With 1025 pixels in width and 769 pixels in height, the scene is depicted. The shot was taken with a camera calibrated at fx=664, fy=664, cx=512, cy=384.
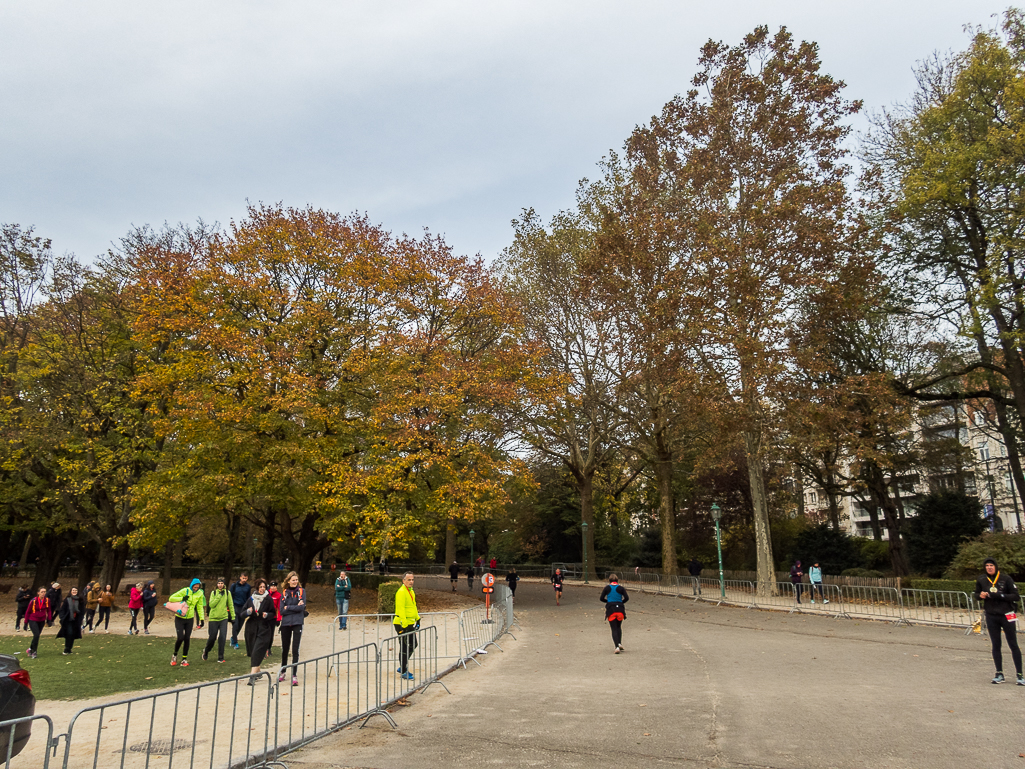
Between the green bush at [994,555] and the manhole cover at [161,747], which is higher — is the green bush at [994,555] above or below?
above

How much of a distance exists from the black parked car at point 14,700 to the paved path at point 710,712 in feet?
7.75

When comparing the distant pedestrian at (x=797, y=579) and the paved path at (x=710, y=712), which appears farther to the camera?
the distant pedestrian at (x=797, y=579)

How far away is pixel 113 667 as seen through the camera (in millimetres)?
12961

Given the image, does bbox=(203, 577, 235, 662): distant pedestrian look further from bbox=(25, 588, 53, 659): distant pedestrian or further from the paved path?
the paved path

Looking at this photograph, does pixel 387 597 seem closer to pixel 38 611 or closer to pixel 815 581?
pixel 38 611

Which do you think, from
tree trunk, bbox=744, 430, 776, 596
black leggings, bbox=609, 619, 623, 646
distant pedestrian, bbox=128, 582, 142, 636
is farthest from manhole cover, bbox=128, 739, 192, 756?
tree trunk, bbox=744, 430, 776, 596

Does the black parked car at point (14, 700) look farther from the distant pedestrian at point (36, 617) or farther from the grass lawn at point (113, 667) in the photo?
the distant pedestrian at point (36, 617)

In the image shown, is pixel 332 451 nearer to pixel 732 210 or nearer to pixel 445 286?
pixel 445 286

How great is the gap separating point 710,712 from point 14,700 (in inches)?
293

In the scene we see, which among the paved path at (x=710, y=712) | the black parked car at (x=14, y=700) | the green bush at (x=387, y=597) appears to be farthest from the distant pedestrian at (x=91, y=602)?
the black parked car at (x=14, y=700)

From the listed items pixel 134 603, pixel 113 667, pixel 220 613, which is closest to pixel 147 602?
pixel 134 603

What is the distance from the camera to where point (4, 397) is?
25297 millimetres

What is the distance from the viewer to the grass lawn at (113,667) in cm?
1076

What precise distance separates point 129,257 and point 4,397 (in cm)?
750
